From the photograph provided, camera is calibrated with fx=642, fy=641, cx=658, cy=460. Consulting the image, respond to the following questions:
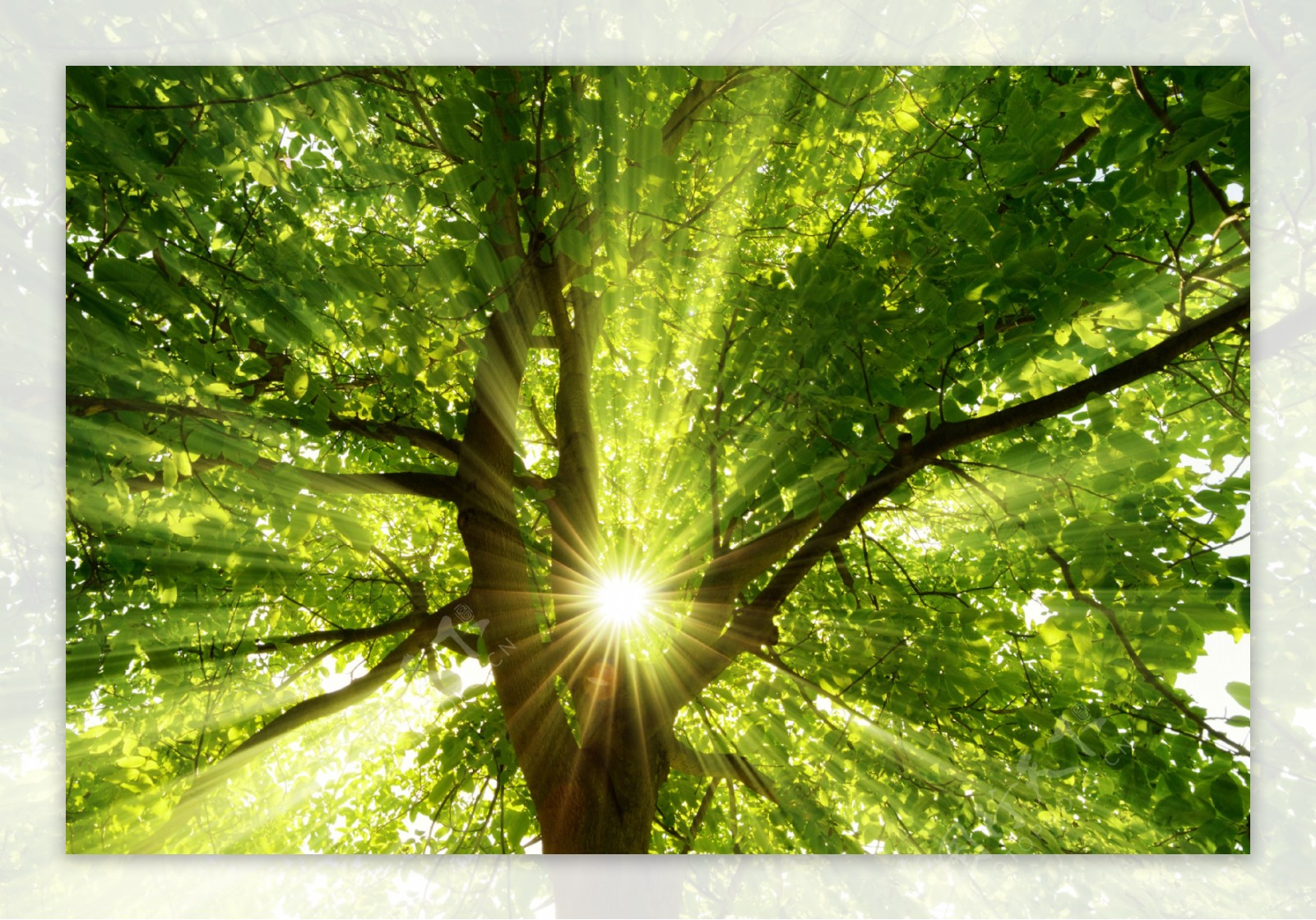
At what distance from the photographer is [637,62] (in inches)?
90.2

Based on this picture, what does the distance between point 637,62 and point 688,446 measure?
56.2 inches

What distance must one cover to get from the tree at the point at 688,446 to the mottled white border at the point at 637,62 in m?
0.10

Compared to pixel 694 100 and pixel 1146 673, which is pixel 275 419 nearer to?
pixel 694 100

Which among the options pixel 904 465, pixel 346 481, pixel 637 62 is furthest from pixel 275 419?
pixel 904 465

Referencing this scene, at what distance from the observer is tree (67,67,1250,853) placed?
6.73ft

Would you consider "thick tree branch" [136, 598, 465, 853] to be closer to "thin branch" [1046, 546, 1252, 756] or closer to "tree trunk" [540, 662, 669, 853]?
"tree trunk" [540, 662, 669, 853]

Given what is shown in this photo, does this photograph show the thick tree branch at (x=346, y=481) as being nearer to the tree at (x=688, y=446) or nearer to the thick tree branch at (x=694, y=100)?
the tree at (x=688, y=446)

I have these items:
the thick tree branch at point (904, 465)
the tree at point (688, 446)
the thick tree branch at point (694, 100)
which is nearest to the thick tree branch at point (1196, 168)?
the tree at point (688, 446)

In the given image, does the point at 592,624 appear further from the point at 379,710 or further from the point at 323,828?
the point at 323,828

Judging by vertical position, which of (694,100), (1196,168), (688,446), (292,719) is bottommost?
(292,719)

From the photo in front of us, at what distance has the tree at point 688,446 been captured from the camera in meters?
2.05
